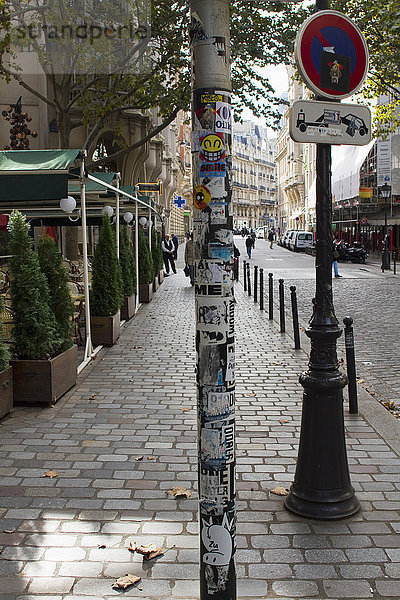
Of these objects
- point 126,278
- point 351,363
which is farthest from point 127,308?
point 351,363

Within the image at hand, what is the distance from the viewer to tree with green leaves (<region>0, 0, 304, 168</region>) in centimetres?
1752

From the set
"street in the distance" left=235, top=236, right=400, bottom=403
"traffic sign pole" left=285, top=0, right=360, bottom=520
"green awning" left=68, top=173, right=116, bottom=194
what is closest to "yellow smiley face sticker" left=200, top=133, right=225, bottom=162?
"traffic sign pole" left=285, top=0, right=360, bottom=520

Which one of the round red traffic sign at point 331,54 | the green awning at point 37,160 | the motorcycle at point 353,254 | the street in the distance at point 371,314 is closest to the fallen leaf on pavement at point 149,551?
the round red traffic sign at point 331,54

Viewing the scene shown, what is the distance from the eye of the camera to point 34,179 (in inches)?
303

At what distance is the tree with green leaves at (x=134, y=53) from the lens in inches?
690

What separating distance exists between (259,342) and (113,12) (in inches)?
453

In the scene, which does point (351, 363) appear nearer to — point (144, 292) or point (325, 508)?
point (325, 508)

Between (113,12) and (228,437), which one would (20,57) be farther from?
(228,437)

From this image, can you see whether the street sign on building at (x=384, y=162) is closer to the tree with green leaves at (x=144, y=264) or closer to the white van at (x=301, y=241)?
the white van at (x=301, y=241)

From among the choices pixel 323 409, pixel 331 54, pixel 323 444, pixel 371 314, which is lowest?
pixel 371 314

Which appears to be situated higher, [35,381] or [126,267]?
[126,267]

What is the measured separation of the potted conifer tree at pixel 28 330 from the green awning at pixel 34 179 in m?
0.90

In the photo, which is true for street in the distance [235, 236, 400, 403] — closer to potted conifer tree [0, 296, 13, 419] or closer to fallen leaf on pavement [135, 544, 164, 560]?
potted conifer tree [0, 296, 13, 419]

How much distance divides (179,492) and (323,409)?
1180 mm
